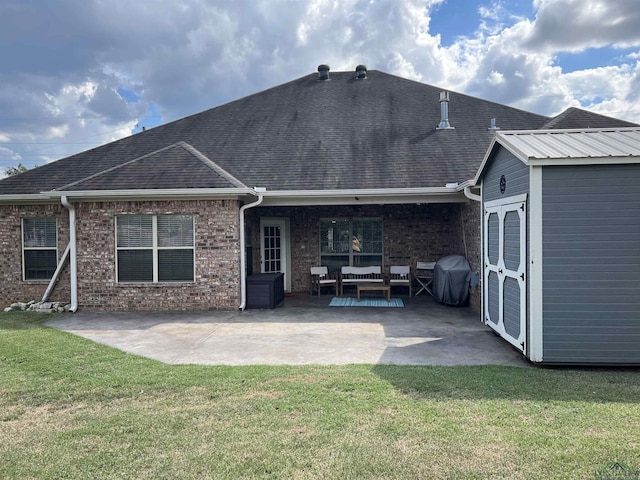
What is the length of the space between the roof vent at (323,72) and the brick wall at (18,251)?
32.9ft

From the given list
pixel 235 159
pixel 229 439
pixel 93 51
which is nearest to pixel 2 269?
pixel 235 159

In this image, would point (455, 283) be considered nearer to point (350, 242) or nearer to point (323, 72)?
point (350, 242)

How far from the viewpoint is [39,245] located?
412 inches

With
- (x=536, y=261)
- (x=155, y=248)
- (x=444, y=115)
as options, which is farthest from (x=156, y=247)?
(x=444, y=115)

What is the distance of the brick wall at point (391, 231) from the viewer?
11.8m

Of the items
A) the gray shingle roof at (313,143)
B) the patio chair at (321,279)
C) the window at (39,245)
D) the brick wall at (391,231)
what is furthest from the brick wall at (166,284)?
the patio chair at (321,279)

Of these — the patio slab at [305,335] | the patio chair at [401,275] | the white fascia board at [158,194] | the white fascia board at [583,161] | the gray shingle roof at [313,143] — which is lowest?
the patio slab at [305,335]

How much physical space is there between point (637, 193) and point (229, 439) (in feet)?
17.8

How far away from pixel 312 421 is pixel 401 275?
880 cm

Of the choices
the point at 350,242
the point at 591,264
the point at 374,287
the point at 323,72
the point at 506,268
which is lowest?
the point at 374,287

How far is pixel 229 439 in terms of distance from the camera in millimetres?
3393

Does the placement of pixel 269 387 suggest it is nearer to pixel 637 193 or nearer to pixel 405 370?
pixel 405 370

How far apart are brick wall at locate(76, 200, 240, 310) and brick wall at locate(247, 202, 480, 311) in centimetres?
211

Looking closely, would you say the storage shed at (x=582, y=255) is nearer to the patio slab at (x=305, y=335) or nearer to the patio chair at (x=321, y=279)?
the patio slab at (x=305, y=335)
